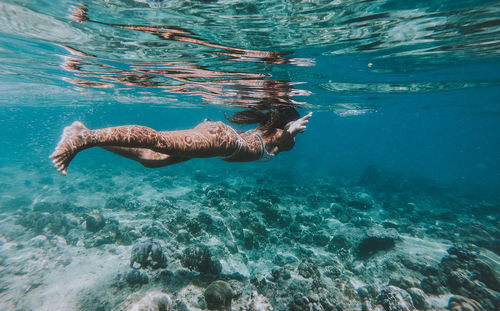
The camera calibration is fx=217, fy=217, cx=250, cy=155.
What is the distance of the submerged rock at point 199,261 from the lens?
678 centimetres

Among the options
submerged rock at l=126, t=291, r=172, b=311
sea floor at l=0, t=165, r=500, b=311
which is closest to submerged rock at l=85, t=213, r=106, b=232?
sea floor at l=0, t=165, r=500, b=311

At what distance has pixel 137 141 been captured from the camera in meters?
3.03

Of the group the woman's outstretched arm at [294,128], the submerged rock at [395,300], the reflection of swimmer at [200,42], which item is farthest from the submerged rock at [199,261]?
the reflection of swimmer at [200,42]

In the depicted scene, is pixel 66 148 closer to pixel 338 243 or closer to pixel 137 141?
pixel 137 141

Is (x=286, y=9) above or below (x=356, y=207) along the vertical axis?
above

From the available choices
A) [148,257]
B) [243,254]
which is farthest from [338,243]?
[148,257]

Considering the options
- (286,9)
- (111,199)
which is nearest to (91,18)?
(286,9)

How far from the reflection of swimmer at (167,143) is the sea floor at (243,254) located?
3.51 metres

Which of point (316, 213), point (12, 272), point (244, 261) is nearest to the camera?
point (12, 272)

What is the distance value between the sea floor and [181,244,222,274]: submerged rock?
0.10 ft

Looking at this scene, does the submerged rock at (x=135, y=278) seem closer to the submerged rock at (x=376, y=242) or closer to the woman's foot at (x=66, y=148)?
the woman's foot at (x=66, y=148)

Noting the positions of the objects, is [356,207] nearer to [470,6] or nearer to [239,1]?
[470,6]

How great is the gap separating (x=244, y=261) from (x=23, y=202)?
57.5 ft

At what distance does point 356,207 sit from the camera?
1538 centimetres
